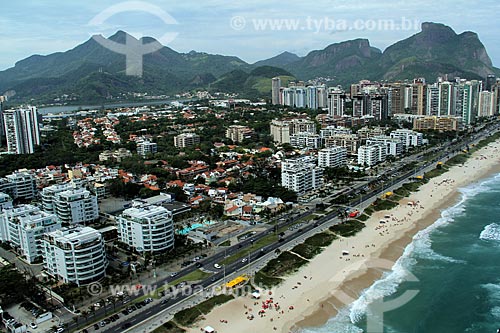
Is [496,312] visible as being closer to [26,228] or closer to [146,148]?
[26,228]

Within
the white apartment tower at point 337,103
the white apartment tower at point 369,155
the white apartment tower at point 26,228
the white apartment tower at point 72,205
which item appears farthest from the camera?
the white apartment tower at point 337,103

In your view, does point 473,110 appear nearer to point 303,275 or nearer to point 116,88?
point 303,275

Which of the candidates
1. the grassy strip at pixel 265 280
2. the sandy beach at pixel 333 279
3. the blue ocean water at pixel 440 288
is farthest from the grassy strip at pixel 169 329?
the blue ocean water at pixel 440 288

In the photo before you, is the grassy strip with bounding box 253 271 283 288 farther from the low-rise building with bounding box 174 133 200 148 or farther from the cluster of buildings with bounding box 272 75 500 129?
the cluster of buildings with bounding box 272 75 500 129

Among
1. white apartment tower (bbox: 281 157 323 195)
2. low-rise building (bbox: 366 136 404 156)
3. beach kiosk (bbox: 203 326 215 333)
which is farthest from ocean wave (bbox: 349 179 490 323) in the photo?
low-rise building (bbox: 366 136 404 156)

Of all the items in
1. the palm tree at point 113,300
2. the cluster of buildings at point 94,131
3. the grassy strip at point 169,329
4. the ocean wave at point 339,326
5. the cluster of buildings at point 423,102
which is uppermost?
the cluster of buildings at point 423,102

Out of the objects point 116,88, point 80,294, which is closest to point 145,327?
point 80,294

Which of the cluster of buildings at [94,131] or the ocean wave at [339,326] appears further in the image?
the cluster of buildings at [94,131]

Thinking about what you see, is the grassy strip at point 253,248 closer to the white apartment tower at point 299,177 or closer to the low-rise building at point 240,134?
the white apartment tower at point 299,177
